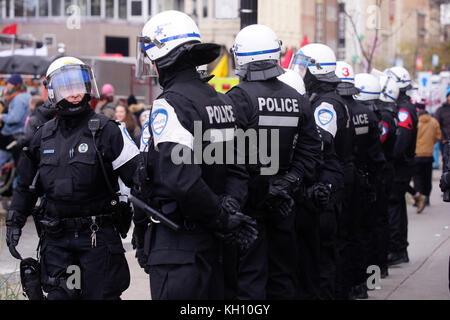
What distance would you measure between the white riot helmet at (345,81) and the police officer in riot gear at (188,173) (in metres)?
3.47

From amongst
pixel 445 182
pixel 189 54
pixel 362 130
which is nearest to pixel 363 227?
pixel 362 130

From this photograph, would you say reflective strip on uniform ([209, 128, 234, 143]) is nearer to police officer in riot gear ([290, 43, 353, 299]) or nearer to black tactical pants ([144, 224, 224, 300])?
black tactical pants ([144, 224, 224, 300])

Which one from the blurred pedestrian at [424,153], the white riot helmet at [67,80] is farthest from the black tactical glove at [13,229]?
the blurred pedestrian at [424,153]

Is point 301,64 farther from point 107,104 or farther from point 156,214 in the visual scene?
point 107,104

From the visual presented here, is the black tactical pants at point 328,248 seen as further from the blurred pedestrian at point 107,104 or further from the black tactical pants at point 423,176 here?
the black tactical pants at point 423,176

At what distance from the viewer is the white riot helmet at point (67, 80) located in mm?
5984

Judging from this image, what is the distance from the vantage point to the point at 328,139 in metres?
7.23

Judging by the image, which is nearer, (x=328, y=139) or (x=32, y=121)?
(x=328, y=139)

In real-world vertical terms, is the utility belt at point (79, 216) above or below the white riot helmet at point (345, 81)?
below

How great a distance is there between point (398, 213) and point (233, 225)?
6201mm

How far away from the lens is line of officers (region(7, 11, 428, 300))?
4770mm

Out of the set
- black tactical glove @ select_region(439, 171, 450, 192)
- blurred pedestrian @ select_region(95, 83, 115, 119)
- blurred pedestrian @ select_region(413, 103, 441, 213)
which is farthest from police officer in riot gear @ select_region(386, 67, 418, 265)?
blurred pedestrian @ select_region(413, 103, 441, 213)
